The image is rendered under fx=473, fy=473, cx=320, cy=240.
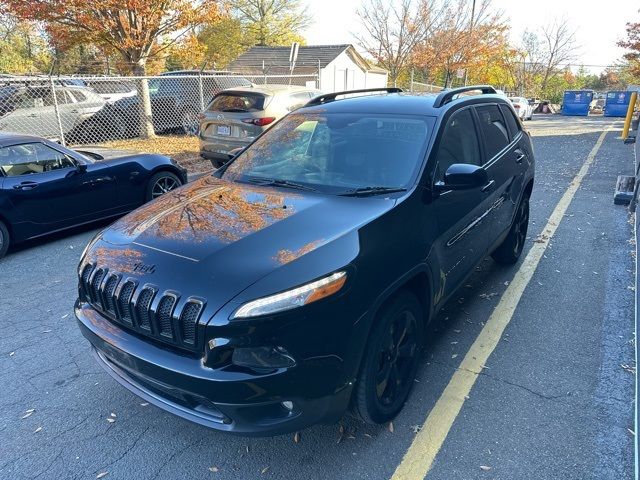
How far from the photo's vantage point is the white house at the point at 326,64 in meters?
29.2

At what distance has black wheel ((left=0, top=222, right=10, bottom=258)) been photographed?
207 inches

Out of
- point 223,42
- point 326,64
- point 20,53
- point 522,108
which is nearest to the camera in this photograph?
point 522,108

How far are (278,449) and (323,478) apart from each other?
32cm

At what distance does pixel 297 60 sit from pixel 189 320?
3111 cm

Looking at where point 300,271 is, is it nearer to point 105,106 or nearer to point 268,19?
point 105,106

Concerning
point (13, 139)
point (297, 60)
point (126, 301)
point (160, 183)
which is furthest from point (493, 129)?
point (297, 60)

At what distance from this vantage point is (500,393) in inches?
117

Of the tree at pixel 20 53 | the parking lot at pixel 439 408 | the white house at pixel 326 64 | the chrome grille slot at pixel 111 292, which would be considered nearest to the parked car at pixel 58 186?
the parking lot at pixel 439 408

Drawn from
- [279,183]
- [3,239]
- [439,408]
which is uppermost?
[279,183]

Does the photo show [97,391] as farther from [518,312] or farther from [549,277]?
[549,277]

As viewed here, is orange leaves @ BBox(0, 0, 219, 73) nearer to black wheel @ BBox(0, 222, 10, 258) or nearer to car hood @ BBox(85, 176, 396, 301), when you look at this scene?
black wheel @ BBox(0, 222, 10, 258)

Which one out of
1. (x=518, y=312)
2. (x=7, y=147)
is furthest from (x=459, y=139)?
(x=7, y=147)

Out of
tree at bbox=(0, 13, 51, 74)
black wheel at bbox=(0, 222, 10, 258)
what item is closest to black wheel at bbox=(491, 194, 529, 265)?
black wheel at bbox=(0, 222, 10, 258)

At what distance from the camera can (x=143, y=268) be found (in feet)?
7.50
